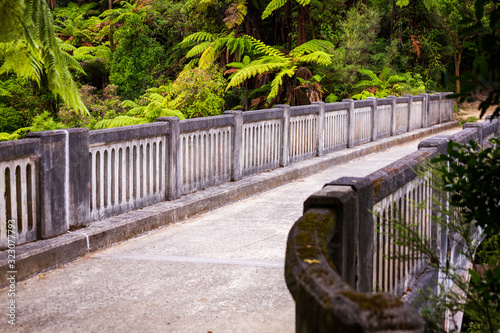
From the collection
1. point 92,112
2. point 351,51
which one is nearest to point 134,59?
point 351,51

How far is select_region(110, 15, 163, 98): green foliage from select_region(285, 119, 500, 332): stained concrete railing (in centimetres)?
2136

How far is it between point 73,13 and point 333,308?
35649 millimetres

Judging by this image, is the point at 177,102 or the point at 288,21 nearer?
the point at 177,102

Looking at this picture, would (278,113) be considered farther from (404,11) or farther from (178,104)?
(404,11)

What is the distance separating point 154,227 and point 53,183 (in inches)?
71.1

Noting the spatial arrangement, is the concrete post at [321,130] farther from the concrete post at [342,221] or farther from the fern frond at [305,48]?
the concrete post at [342,221]

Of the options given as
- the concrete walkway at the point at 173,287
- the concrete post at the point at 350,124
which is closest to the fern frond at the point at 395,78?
the concrete post at the point at 350,124

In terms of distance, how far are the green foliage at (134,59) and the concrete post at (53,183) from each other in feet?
66.6

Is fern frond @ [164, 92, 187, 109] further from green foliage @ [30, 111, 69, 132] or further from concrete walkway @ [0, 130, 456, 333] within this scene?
concrete walkway @ [0, 130, 456, 333]

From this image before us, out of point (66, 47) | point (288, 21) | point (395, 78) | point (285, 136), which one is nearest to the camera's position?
point (285, 136)

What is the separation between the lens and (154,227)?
315 inches

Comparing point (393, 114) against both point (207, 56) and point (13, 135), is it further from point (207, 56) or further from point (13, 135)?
point (13, 135)

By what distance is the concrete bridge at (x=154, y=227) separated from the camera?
16.7 ft

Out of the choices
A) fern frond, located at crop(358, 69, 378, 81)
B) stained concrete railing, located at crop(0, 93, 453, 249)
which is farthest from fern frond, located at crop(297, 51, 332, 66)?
stained concrete railing, located at crop(0, 93, 453, 249)
